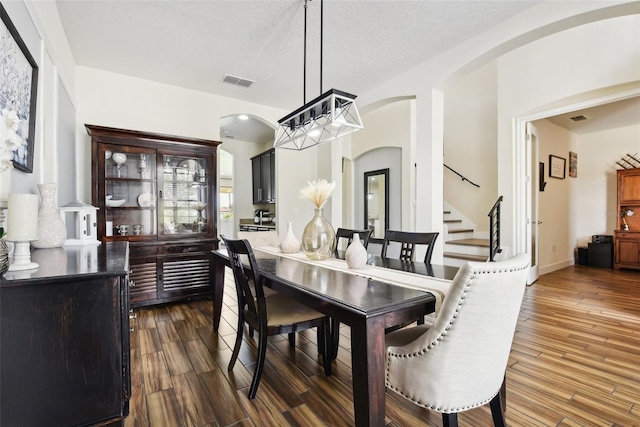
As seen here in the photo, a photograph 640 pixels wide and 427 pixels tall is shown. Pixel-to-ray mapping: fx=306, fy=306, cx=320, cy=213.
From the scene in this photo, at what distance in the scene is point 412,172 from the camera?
215 inches

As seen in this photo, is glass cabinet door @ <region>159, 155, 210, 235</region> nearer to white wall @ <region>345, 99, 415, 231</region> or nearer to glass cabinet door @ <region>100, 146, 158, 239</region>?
glass cabinet door @ <region>100, 146, 158, 239</region>

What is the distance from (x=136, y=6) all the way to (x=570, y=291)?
5.73 metres

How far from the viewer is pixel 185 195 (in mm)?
3861

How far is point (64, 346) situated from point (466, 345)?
4.70 feet

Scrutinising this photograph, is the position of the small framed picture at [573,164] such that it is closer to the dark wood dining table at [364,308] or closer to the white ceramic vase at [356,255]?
the dark wood dining table at [364,308]

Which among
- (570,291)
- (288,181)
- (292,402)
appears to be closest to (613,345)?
(570,291)

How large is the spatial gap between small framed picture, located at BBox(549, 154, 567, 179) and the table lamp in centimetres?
663

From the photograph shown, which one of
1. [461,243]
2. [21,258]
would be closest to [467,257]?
[461,243]

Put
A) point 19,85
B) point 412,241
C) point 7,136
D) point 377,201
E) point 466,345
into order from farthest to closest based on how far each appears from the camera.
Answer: point 377,201, point 412,241, point 19,85, point 466,345, point 7,136

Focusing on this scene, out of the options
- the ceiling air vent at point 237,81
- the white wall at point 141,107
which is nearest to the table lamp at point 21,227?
the white wall at point 141,107

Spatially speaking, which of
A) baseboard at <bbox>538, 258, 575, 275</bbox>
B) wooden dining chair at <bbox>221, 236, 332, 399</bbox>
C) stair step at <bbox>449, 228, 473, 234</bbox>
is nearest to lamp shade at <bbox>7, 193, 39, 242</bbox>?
wooden dining chair at <bbox>221, 236, 332, 399</bbox>

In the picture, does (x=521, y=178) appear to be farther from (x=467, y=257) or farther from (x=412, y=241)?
(x=412, y=241)

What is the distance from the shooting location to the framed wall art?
4.51ft

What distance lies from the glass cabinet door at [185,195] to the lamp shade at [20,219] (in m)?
2.48
